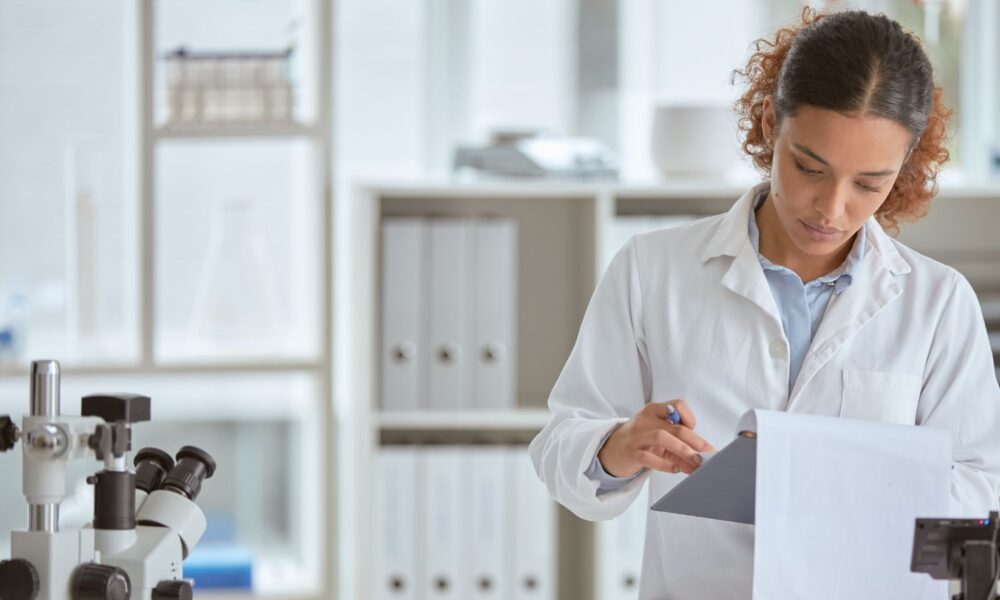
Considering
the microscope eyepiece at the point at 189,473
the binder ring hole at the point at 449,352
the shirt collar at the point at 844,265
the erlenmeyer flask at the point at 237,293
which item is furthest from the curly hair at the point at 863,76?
the erlenmeyer flask at the point at 237,293

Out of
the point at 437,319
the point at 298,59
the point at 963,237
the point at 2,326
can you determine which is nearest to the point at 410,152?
the point at 298,59

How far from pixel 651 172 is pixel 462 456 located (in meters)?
0.91

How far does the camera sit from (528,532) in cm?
258

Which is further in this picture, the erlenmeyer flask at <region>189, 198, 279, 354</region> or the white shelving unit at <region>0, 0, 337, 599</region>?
the erlenmeyer flask at <region>189, 198, 279, 354</region>

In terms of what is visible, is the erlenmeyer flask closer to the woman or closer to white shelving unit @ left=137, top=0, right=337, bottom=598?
white shelving unit @ left=137, top=0, right=337, bottom=598

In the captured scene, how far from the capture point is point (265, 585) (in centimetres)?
258

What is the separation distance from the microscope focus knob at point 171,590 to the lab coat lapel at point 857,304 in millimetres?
722

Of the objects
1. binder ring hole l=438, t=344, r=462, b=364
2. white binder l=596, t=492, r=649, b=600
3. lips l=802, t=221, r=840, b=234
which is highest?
lips l=802, t=221, r=840, b=234

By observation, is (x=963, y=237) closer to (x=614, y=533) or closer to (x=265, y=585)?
(x=614, y=533)

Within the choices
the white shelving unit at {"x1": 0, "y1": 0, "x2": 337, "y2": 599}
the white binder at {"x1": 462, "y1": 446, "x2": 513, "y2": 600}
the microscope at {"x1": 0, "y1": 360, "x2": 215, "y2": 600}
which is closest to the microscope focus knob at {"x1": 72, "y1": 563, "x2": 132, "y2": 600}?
the microscope at {"x1": 0, "y1": 360, "x2": 215, "y2": 600}

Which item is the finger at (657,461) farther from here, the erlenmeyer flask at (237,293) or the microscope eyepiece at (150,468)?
the erlenmeyer flask at (237,293)

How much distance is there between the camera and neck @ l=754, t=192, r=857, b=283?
4.75 feet

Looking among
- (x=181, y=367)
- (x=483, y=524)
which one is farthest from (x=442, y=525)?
(x=181, y=367)

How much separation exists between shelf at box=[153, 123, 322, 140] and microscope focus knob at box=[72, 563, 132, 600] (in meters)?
1.63
